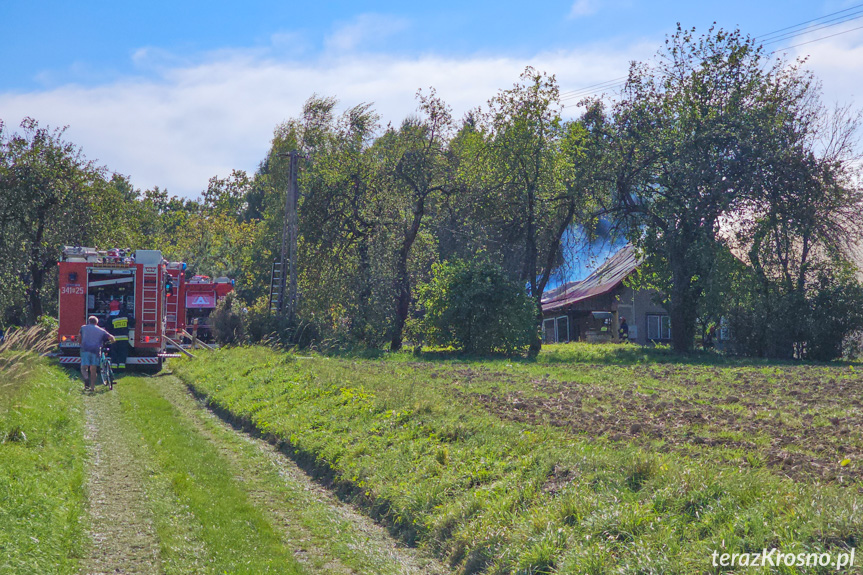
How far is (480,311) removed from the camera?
105ft

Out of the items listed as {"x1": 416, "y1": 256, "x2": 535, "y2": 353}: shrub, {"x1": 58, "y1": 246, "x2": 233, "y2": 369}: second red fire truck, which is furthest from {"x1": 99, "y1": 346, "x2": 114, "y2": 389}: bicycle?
{"x1": 416, "y1": 256, "x2": 535, "y2": 353}: shrub

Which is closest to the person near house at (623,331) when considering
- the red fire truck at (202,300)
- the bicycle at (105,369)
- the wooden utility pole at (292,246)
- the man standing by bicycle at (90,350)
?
the wooden utility pole at (292,246)

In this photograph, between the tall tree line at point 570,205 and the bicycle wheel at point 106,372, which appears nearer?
the bicycle wheel at point 106,372

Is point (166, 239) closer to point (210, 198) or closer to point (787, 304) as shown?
point (210, 198)

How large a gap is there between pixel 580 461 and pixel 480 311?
24.0 metres

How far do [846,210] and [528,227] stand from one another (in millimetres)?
13250

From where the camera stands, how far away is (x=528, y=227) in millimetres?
35250

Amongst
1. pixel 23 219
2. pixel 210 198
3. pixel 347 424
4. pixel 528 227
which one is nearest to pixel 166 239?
pixel 210 198

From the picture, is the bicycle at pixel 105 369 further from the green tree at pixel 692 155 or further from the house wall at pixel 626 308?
the house wall at pixel 626 308

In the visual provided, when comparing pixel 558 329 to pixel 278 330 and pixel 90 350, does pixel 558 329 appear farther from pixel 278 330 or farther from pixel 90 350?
pixel 90 350

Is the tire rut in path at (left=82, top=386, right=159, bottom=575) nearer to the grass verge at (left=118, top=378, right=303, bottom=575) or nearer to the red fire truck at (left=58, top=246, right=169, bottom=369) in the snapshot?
the grass verge at (left=118, top=378, right=303, bottom=575)

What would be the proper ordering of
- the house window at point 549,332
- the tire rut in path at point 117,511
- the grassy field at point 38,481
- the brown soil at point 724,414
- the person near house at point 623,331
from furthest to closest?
the house window at point 549,332 < the person near house at point 623,331 < the brown soil at point 724,414 < the tire rut in path at point 117,511 < the grassy field at point 38,481

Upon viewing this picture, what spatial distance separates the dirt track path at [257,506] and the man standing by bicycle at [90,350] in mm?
5571

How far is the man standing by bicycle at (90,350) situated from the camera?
18.5m
